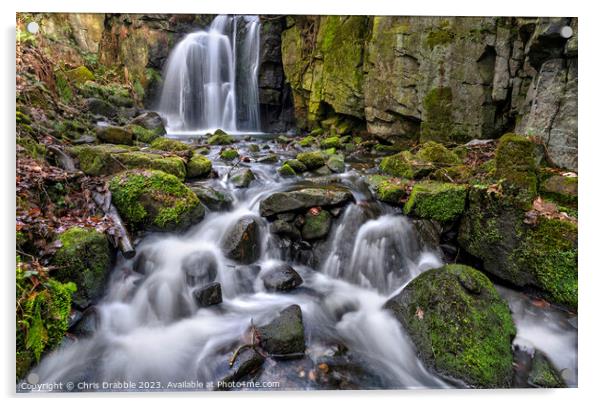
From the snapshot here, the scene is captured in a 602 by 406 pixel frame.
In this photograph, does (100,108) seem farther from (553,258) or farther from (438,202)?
(553,258)

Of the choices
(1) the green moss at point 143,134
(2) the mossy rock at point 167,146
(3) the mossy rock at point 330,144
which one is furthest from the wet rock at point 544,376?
(1) the green moss at point 143,134

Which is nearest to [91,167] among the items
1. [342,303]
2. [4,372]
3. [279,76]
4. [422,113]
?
[4,372]

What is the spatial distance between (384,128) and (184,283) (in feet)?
20.6

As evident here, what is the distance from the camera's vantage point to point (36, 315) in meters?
2.17

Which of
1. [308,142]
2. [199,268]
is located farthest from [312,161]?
[199,268]

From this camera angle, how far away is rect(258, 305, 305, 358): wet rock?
2590 mm

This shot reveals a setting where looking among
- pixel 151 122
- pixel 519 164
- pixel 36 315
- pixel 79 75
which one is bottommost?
pixel 36 315

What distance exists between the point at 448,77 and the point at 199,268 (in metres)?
5.45

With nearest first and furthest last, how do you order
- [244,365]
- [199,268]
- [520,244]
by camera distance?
[244,365], [520,244], [199,268]

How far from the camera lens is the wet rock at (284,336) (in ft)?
8.50

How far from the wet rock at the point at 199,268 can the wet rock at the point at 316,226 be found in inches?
44.3

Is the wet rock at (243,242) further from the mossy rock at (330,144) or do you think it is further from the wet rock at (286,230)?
the mossy rock at (330,144)

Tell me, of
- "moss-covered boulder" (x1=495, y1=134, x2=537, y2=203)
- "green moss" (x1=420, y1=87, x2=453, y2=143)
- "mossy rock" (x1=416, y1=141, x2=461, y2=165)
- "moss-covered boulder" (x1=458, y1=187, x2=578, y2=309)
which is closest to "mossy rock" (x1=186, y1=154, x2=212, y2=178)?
"mossy rock" (x1=416, y1=141, x2=461, y2=165)

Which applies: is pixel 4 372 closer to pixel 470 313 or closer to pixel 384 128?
pixel 470 313
